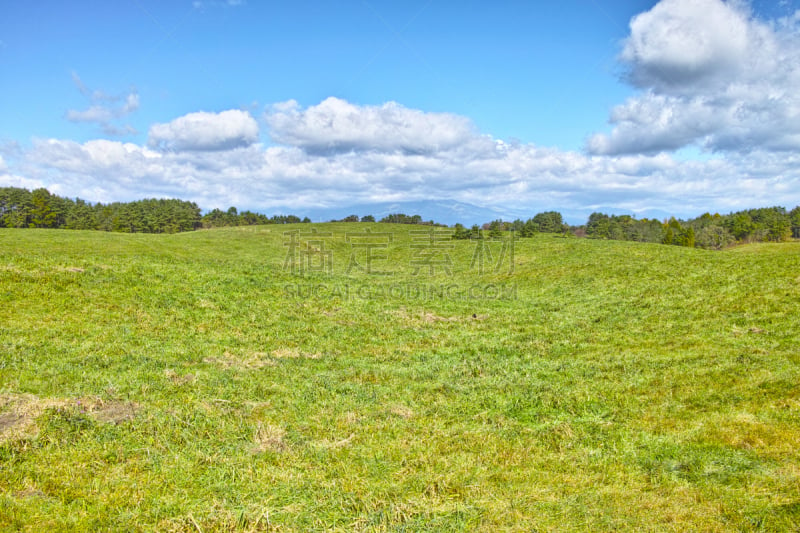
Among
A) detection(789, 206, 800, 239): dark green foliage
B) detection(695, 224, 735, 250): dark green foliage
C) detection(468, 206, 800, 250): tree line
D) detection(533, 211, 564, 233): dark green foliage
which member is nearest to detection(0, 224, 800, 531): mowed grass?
detection(468, 206, 800, 250): tree line

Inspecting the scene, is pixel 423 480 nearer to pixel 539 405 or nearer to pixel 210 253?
pixel 539 405

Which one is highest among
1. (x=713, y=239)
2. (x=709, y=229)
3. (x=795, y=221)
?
(x=795, y=221)

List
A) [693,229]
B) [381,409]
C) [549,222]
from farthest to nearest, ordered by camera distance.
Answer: [693,229] → [549,222] → [381,409]

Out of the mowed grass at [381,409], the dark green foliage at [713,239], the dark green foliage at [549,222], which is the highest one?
Answer: the dark green foliage at [549,222]

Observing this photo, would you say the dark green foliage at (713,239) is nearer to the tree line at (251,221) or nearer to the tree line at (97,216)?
the tree line at (251,221)

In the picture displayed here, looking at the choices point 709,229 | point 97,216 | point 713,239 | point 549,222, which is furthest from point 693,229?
point 97,216

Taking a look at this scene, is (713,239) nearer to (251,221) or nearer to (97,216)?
(251,221)

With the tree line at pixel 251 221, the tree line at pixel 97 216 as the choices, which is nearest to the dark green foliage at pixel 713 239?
the tree line at pixel 251 221

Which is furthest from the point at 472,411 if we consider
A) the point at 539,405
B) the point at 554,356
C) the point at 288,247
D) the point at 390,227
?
the point at 390,227

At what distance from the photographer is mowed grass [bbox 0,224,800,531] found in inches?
242

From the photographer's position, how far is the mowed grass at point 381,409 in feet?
20.2

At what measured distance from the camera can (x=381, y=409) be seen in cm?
1062

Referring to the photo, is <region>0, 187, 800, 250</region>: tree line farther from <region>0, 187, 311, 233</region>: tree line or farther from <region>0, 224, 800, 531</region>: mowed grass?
<region>0, 224, 800, 531</region>: mowed grass

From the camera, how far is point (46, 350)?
41.5 ft
